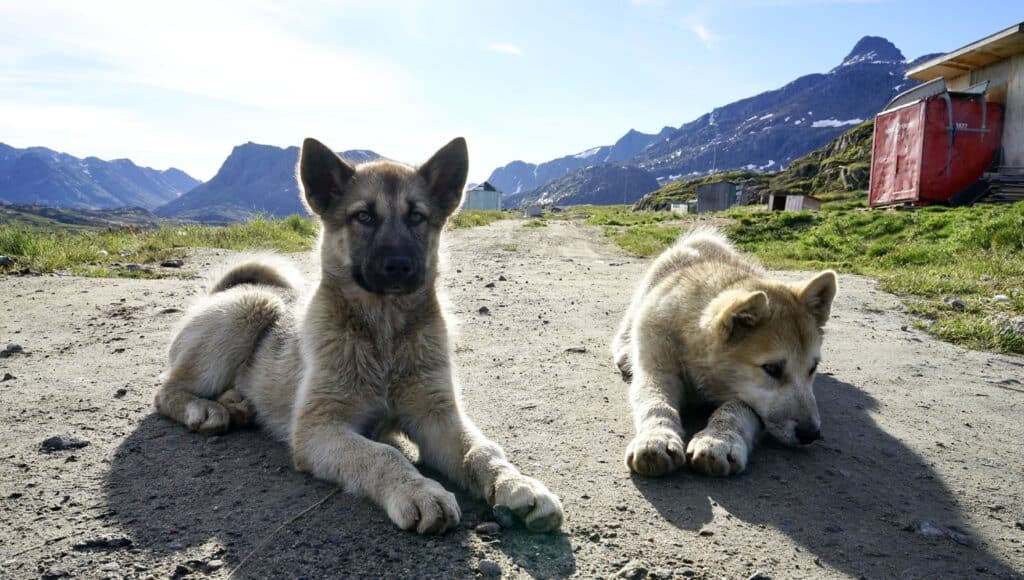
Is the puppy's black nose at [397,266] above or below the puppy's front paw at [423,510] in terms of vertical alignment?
above

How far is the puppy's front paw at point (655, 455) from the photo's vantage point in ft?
9.32

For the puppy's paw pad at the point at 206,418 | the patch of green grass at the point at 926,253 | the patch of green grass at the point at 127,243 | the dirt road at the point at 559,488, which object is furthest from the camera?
the patch of green grass at the point at 127,243

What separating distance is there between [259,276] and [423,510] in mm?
3217

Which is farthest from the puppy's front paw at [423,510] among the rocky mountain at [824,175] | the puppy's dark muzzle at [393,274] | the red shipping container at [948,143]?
the rocky mountain at [824,175]

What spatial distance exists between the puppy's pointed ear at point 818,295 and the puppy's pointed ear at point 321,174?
9.78 ft

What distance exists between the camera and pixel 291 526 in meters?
2.32

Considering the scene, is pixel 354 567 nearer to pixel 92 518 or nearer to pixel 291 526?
pixel 291 526

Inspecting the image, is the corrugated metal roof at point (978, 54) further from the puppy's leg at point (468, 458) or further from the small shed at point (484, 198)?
the small shed at point (484, 198)

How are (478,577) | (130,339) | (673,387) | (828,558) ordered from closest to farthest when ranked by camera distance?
(478,577)
(828,558)
(673,387)
(130,339)

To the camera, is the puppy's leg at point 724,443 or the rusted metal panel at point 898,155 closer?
the puppy's leg at point 724,443

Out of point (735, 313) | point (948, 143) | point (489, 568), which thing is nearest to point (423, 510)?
point (489, 568)

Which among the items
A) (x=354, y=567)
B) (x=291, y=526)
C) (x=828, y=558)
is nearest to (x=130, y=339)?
(x=291, y=526)

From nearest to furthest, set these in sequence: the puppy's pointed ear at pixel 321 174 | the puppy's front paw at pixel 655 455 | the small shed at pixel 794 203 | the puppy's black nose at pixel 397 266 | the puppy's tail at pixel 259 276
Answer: the puppy's front paw at pixel 655 455
the puppy's black nose at pixel 397 266
the puppy's pointed ear at pixel 321 174
the puppy's tail at pixel 259 276
the small shed at pixel 794 203

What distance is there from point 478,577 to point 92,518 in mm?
1585
